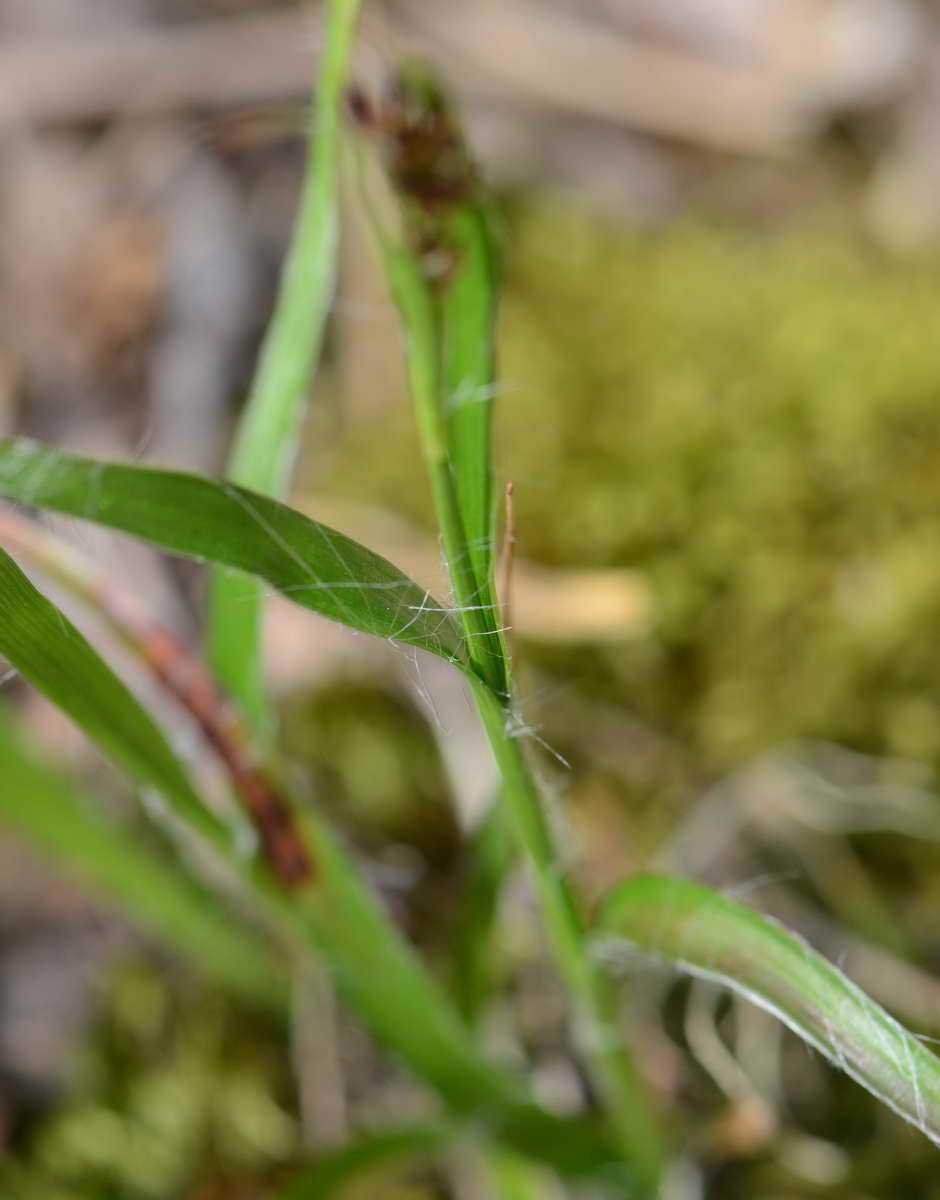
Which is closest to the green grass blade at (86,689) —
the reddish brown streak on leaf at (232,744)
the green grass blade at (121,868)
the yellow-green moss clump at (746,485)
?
the reddish brown streak on leaf at (232,744)

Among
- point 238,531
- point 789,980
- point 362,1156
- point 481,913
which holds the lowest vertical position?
point 362,1156

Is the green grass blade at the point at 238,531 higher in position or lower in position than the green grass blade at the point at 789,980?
higher

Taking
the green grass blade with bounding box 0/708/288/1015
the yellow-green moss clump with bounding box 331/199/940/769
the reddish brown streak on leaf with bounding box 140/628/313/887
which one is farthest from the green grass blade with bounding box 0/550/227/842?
the yellow-green moss clump with bounding box 331/199/940/769

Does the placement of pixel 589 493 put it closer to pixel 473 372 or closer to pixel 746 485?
pixel 746 485

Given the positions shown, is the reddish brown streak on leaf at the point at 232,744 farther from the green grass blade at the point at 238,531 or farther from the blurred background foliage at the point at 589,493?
the green grass blade at the point at 238,531

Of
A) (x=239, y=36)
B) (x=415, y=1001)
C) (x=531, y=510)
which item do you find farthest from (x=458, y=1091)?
(x=239, y=36)

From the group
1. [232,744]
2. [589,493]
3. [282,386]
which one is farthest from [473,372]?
[589,493]
